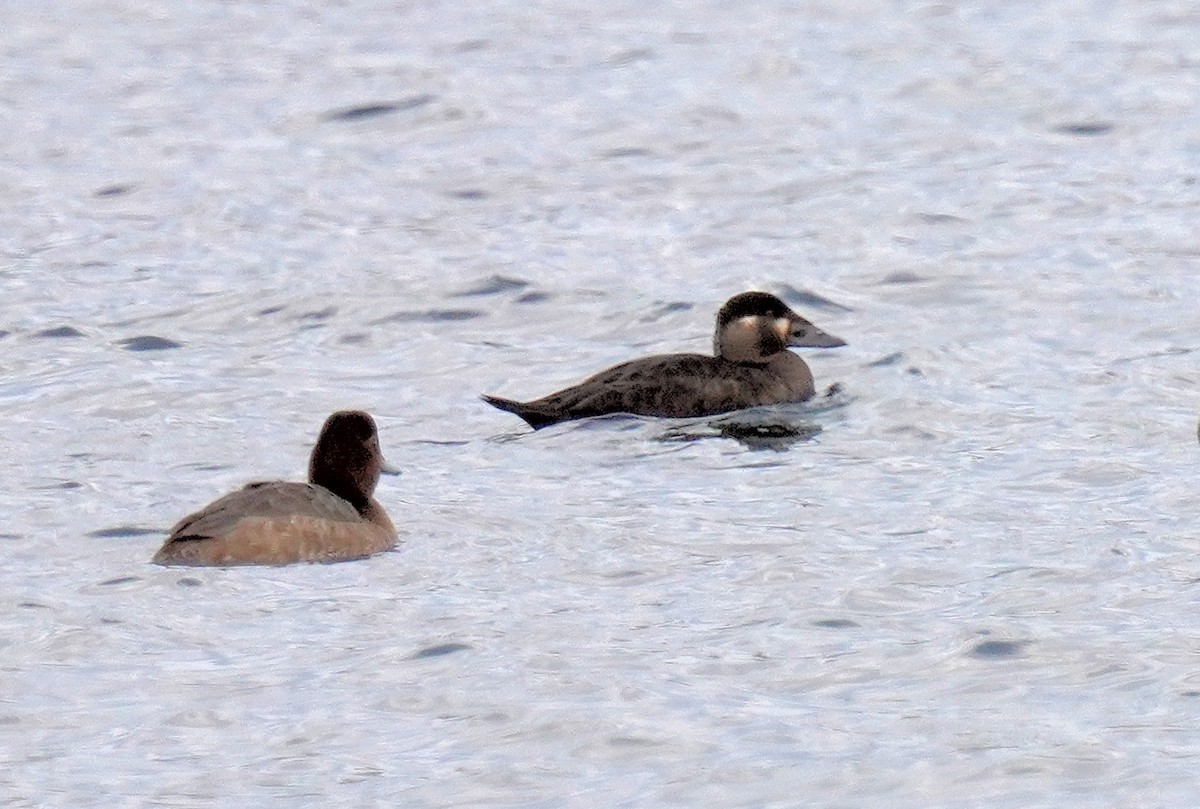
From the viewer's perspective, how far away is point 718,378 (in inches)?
505

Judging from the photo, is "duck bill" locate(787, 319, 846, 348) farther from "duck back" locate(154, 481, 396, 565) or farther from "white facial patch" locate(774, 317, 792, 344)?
"duck back" locate(154, 481, 396, 565)

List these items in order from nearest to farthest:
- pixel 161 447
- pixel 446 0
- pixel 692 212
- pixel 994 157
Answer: pixel 161 447 < pixel 692 212 < pixel 994 157 < pixel 446 0

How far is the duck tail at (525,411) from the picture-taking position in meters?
12.1

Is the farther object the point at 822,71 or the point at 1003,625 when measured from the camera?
the point at 822,71

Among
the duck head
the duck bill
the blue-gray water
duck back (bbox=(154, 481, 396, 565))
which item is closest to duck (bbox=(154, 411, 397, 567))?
duck back (bbox=(154, 481, 396, 565))

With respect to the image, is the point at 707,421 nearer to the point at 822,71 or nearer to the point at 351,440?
the point at 351,440

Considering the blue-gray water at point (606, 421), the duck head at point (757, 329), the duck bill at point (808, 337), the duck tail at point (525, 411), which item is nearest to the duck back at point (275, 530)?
the blue-gray water at point (606, 421)

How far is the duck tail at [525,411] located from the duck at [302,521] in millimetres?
1689

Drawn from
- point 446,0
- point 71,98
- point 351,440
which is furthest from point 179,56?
point 351,440

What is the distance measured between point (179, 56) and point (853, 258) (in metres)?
9.35

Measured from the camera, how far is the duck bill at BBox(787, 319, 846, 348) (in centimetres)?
1348

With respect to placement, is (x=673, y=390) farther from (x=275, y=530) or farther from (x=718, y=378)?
(x=275, y=530)

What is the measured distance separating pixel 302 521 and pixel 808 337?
14.5 ft

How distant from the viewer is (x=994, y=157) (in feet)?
64.0
